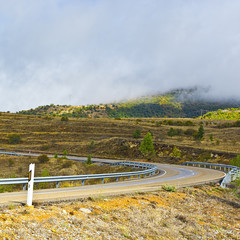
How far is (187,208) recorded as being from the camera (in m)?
12.1

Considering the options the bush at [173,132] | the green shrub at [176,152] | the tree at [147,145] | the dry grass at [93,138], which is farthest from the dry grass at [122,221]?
A: the bush at [173,132]

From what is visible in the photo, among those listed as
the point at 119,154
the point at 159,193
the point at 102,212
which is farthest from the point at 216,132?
the point at 102,212

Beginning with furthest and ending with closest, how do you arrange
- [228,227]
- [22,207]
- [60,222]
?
1. [228,227]
2. [22,207]
3. [60,222]

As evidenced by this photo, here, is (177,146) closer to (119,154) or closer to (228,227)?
(119,154)

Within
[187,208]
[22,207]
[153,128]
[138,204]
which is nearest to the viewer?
[22,207]

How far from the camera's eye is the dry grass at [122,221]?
6.78 m

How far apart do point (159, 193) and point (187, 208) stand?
2.32 meters

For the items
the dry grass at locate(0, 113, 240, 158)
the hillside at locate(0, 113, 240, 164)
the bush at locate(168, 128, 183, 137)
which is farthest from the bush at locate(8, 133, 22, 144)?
the bush at locate(168, 128, 183, 137)

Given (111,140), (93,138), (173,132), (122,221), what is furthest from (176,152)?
(122,221)

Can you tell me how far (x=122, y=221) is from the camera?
8.50 m

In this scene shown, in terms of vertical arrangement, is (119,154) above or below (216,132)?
below

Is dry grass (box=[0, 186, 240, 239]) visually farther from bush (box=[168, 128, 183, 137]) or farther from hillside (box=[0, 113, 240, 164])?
bush (box=[168, 128, 183, 137])

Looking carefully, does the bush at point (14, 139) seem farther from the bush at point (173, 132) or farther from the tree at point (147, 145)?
the bush at point (173, 132)

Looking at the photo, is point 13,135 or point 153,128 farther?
point 153,128
